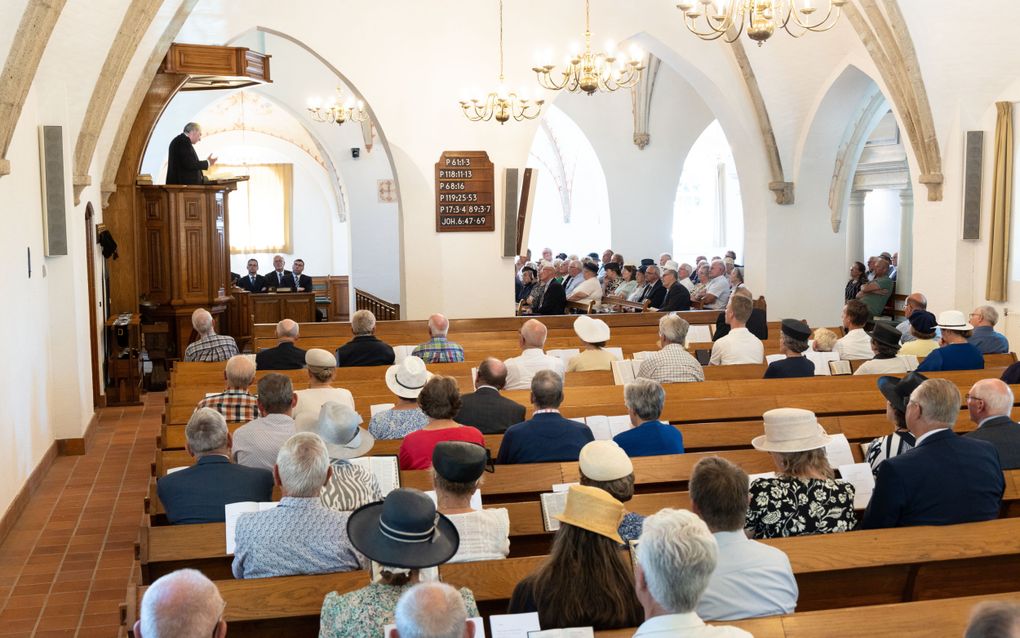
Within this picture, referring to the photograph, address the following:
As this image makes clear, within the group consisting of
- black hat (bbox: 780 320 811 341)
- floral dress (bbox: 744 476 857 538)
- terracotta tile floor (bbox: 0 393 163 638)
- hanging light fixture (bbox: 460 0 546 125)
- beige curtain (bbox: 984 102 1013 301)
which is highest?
hanging light fixture (bbox: 460 0 546 125)

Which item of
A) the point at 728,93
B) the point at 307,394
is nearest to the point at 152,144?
the point at 728,93

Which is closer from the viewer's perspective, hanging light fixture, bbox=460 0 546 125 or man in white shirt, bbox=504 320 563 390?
man in white shirt, bbox=504 320 563 390

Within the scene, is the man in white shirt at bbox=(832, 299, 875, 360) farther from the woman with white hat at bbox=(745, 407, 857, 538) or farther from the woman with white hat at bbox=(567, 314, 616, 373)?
the woman with white hat at bbox=(745, 407, 857, 538)

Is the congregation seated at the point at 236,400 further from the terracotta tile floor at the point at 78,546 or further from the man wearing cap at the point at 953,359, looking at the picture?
the man wearing cap at the point at 953,359

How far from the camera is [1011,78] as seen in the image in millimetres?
9477

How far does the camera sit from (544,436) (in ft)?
15.6

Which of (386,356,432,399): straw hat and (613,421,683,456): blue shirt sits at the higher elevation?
(386,356,432,399): straw hat

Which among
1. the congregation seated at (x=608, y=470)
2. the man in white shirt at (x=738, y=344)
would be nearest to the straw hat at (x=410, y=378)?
the congregation seated at (x=608, y=470)

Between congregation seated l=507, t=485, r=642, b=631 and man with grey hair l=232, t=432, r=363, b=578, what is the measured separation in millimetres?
838

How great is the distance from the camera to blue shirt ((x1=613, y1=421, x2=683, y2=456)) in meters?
4.83

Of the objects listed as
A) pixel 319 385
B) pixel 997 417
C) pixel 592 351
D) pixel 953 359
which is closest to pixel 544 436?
pixel 319 385

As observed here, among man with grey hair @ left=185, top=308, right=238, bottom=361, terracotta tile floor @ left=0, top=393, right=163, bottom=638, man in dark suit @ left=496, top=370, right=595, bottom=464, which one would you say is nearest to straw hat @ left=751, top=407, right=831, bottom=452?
man in dark suit @ left=496, top=370, right=595, bottom=464

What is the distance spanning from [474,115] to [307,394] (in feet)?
21.4

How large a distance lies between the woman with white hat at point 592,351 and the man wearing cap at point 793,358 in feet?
3.55
